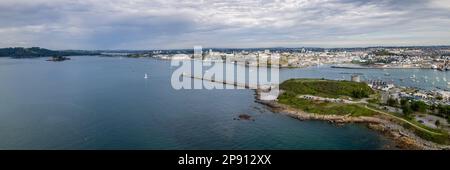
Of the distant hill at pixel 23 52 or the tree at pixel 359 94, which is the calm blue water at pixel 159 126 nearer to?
the tree at pixel 359 94

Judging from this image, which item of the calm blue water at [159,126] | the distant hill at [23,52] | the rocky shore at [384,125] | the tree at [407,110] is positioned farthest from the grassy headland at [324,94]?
the distant hill at [23,52]

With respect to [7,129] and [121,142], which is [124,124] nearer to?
[121,142]

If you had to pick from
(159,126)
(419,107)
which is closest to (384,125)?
(419,107)

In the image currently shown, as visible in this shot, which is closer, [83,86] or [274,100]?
[274,100]
